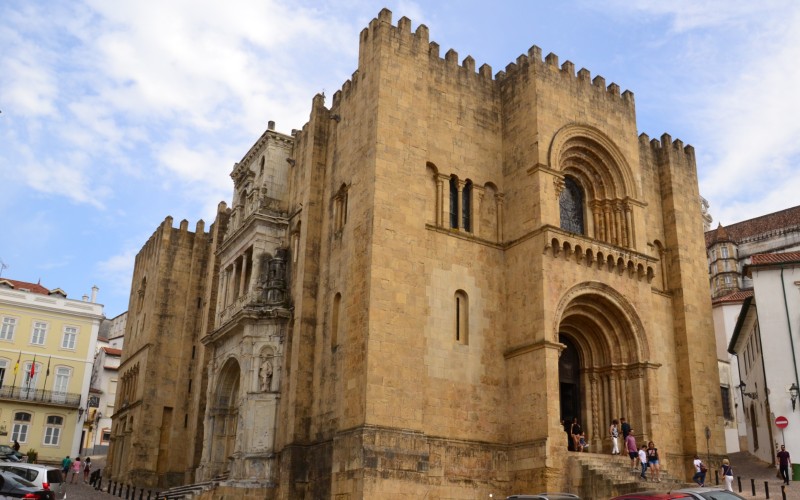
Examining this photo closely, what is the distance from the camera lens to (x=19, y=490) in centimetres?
1800

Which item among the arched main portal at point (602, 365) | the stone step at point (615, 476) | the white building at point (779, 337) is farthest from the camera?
the white building at point (779, 337)

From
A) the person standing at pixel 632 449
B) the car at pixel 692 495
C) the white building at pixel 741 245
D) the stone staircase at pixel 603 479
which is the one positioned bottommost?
the car at pixel 692 495

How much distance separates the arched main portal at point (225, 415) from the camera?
30.5 meters

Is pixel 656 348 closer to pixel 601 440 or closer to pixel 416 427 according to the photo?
pixel 601 440

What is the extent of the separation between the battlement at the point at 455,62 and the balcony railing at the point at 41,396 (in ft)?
100

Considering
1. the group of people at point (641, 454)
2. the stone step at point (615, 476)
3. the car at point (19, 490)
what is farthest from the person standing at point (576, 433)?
the car at point (19, 490)

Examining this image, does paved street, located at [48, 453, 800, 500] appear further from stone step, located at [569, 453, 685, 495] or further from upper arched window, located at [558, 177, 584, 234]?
upper arched window, located at [558, 177, 584, 234]

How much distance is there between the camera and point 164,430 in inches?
1521

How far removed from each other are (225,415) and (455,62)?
16.4 m

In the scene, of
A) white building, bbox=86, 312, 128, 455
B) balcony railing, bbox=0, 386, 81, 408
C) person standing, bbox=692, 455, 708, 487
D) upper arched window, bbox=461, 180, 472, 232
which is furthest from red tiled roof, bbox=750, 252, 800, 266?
white building, bbox=86, 312, 128, 455

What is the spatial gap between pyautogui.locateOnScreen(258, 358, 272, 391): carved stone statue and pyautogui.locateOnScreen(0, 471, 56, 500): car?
9919mm

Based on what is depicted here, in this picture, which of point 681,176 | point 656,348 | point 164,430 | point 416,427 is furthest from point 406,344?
point 164,430

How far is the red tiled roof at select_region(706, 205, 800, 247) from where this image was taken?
233 feet

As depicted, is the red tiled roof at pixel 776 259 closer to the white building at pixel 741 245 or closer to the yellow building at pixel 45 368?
the white building at pixel 741 245
